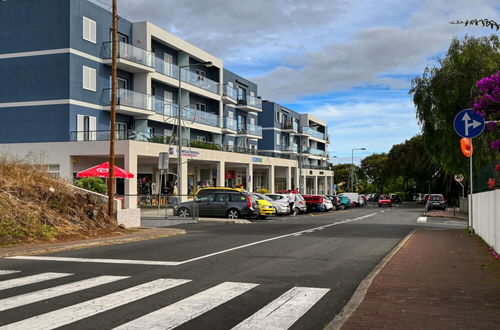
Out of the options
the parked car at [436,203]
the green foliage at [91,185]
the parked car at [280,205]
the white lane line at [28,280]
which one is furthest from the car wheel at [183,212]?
the parked car at [436,203]

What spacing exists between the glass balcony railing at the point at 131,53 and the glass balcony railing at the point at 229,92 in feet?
47.1

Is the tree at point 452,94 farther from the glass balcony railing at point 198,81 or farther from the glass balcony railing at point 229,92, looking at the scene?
the glass balcony railing at point 229,92

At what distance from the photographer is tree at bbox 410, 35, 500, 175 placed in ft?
74.7

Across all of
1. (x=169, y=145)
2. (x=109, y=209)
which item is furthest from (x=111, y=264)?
(x=169, y=145)

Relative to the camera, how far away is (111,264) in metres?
10.5

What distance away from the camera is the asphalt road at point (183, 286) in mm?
6062

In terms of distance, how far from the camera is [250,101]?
5891 centimetres

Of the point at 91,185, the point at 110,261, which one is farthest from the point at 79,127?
the point at 110,261

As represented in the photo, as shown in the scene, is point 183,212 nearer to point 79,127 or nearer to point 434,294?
point 79,127

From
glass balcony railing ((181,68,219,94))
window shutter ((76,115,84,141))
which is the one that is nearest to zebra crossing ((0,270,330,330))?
window shutter ((76,115,84,141))

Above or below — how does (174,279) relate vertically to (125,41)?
below

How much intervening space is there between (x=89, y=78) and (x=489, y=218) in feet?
90.6

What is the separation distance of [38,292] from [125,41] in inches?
1262

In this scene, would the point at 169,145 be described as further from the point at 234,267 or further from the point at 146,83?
the point at 234,267
